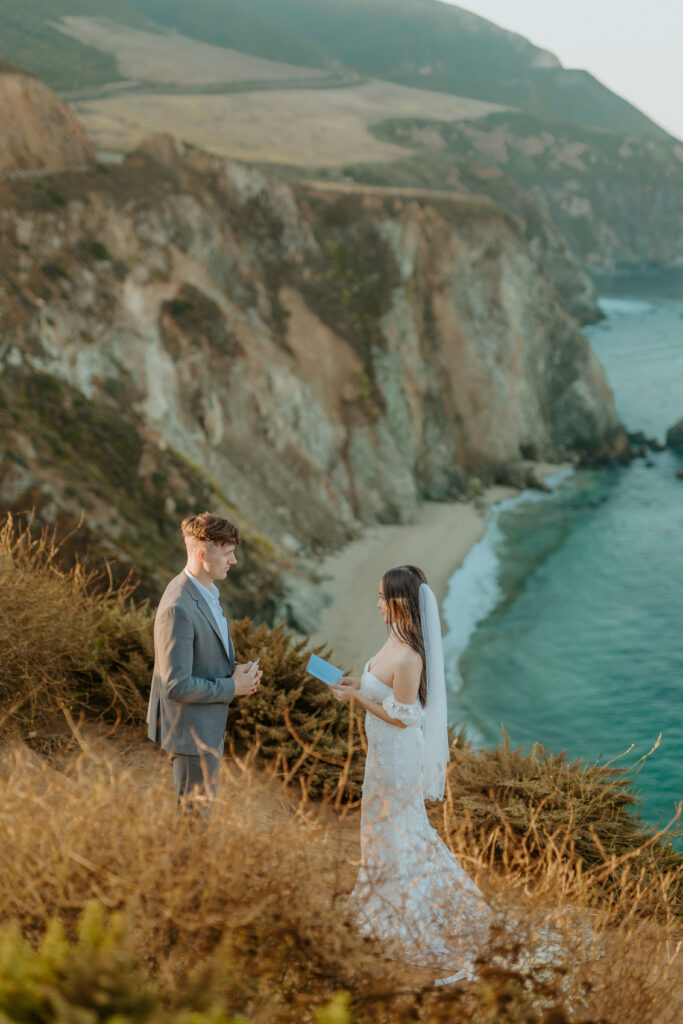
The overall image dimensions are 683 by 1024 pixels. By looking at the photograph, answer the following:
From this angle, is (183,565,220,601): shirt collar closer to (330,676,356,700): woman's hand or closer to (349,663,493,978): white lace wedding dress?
(330,676,356,700): woman's hand

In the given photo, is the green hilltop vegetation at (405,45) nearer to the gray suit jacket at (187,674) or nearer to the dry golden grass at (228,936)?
the gray suit jacket at (187,674)

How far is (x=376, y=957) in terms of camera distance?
3350mm

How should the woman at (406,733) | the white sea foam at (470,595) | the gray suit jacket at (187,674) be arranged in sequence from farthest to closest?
→ 1. the white sea foam at (470,595)
2. the woman at (406,733)
3. the gray suit jacket at (187,674)

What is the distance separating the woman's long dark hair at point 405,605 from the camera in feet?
15.1

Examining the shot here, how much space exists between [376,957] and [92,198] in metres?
24.5

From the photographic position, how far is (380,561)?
2558 centimetres

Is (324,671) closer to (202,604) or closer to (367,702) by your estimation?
(367,702)

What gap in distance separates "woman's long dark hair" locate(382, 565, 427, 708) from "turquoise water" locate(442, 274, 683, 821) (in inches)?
300

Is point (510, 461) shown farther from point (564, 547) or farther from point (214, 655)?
point (214, 655)

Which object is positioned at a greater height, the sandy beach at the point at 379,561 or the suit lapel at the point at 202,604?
the suit lapel at the point at 202,604

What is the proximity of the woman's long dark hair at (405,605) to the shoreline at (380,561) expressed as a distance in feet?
43.0

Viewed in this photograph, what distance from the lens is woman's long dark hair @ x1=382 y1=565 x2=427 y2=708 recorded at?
4.60 meters

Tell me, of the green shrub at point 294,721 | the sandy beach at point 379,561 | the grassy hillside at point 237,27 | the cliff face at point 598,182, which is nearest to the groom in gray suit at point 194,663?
the green shrub at point 294,721

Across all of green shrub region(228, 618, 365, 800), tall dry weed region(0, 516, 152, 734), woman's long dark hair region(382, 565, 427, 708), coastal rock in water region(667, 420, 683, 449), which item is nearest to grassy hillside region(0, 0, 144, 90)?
coastal rock in water region(667, 420, 683, 449)
